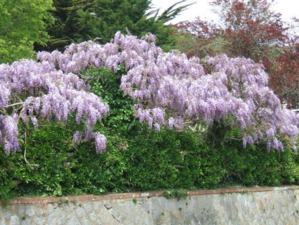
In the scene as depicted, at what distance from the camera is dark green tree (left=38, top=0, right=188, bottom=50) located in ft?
84.7

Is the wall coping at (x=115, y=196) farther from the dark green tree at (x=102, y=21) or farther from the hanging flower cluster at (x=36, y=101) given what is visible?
the dark green tree at (x=102, y=21)

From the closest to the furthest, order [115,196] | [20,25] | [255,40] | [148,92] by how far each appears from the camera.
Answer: [115,196]
[148,92]
[20,25]
[255,40]

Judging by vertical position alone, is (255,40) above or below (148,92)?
below

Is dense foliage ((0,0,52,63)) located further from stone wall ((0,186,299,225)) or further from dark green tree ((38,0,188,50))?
stone wall ((0,186,299,225))

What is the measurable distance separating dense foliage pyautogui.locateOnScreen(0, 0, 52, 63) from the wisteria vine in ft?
31.5

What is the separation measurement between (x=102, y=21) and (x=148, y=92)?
54.6ft

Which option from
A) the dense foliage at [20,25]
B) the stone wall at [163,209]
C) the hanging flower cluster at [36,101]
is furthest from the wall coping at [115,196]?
the dense foliage at [20,25]

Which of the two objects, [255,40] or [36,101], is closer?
[36,101]

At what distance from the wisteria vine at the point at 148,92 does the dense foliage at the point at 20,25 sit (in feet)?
31.5

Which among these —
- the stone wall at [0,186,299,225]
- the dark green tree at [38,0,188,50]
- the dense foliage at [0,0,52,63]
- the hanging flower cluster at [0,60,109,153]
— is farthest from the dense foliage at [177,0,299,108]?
the hanging flower cluster at [0,60,109,153]

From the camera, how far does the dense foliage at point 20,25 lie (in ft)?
67.1

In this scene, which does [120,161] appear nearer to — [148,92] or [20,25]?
[148,92]

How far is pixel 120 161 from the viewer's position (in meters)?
9.53

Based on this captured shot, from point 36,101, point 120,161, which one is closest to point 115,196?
point 120,161
